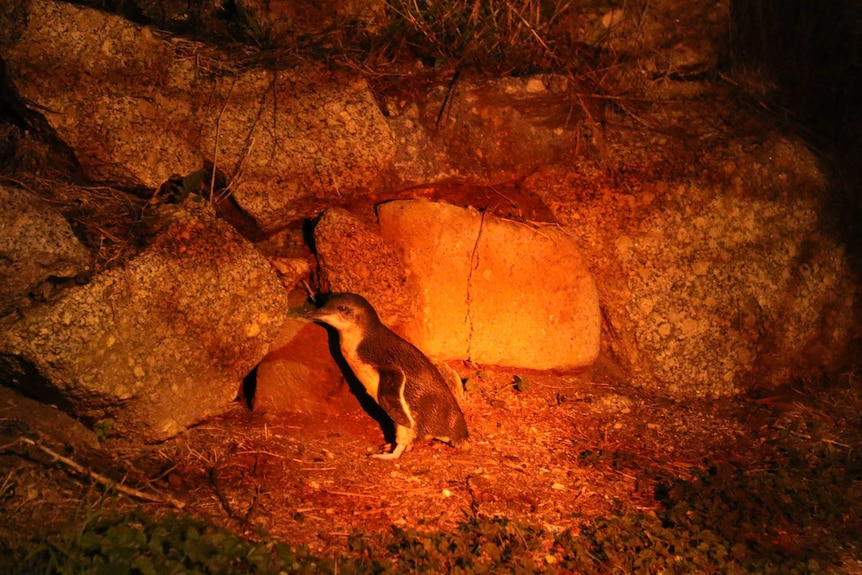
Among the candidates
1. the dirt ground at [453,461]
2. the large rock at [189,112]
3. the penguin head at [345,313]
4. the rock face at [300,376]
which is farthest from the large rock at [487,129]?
the dirt ground at [453,461]

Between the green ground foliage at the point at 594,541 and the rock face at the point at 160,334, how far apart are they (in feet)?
2.99

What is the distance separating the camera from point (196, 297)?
4.64 metres

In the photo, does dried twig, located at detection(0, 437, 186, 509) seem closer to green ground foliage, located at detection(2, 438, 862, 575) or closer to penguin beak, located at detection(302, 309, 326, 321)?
green ground foliage, located at detection(2, 438, 862, 575)

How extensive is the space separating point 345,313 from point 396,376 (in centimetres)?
53

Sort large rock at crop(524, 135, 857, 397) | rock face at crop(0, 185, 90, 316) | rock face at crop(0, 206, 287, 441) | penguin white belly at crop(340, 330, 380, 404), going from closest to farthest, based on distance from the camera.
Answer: rock face at crop(0, 185, 90, 316)
rock face at crop(0, 206, 287, 441)
penguin white belly at crop(340, 330, 380, 404)
large rock at crop(524, 135, 857, 397)

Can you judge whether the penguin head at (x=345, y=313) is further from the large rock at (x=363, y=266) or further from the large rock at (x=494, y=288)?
the large rock at (x=494, y=288)

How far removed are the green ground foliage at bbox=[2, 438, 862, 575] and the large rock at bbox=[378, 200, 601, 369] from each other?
112 cm

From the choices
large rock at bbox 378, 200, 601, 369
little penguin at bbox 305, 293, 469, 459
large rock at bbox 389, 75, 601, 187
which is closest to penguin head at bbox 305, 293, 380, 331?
little penguin at bbox 305, 293, 469, 459

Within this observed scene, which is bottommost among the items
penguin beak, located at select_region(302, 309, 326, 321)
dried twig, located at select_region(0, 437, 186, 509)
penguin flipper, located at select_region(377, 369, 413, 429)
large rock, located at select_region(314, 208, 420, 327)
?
dried twig, located at select_region(0, 437, 186, 509)

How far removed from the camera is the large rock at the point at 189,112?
4.64 m

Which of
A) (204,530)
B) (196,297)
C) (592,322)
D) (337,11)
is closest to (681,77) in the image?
(592,322)

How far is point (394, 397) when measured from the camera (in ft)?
15.7

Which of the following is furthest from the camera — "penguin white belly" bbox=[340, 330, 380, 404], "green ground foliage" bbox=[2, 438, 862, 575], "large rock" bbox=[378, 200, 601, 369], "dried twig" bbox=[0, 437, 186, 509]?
"large rock" bbox=[378, 200, 601, 369]

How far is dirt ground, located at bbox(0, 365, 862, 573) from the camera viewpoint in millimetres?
3861
